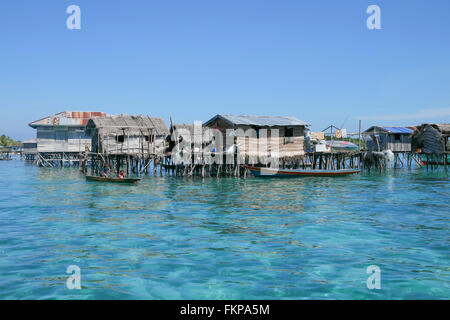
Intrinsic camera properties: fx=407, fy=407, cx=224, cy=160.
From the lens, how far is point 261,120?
1389 inches

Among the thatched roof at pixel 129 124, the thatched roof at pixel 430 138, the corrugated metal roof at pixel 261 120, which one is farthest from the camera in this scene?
the thatched roof at pixel 430 138

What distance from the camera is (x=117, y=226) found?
44.7 ft

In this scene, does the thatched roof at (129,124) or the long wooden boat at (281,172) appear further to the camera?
the thatched roof at (129,124)

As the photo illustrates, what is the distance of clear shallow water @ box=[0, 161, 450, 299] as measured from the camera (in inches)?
320

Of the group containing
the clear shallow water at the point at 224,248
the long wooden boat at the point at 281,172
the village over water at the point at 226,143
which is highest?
the village over water at the point at 226,143

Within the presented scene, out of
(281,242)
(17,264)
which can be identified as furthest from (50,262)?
(281,242)

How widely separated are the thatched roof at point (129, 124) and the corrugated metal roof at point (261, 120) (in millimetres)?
6563

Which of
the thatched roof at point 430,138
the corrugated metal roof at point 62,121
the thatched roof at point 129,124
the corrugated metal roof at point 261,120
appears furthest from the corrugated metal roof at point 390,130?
the corrugated metal roof at point 62,121

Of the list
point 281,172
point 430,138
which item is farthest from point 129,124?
point 430,138

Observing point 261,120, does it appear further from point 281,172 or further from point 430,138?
point 430,138

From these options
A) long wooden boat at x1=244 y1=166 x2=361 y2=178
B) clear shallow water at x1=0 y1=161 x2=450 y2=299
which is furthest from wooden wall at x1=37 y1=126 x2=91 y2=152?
clear shallow water at x1=0 y1=161 x2=450 y2=299

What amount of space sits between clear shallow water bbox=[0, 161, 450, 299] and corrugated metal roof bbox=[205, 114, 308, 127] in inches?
569

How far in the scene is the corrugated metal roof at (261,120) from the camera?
33.6m

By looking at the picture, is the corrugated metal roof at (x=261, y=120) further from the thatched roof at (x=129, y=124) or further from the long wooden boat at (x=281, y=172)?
the thatched roof at (x=129, y=124)
